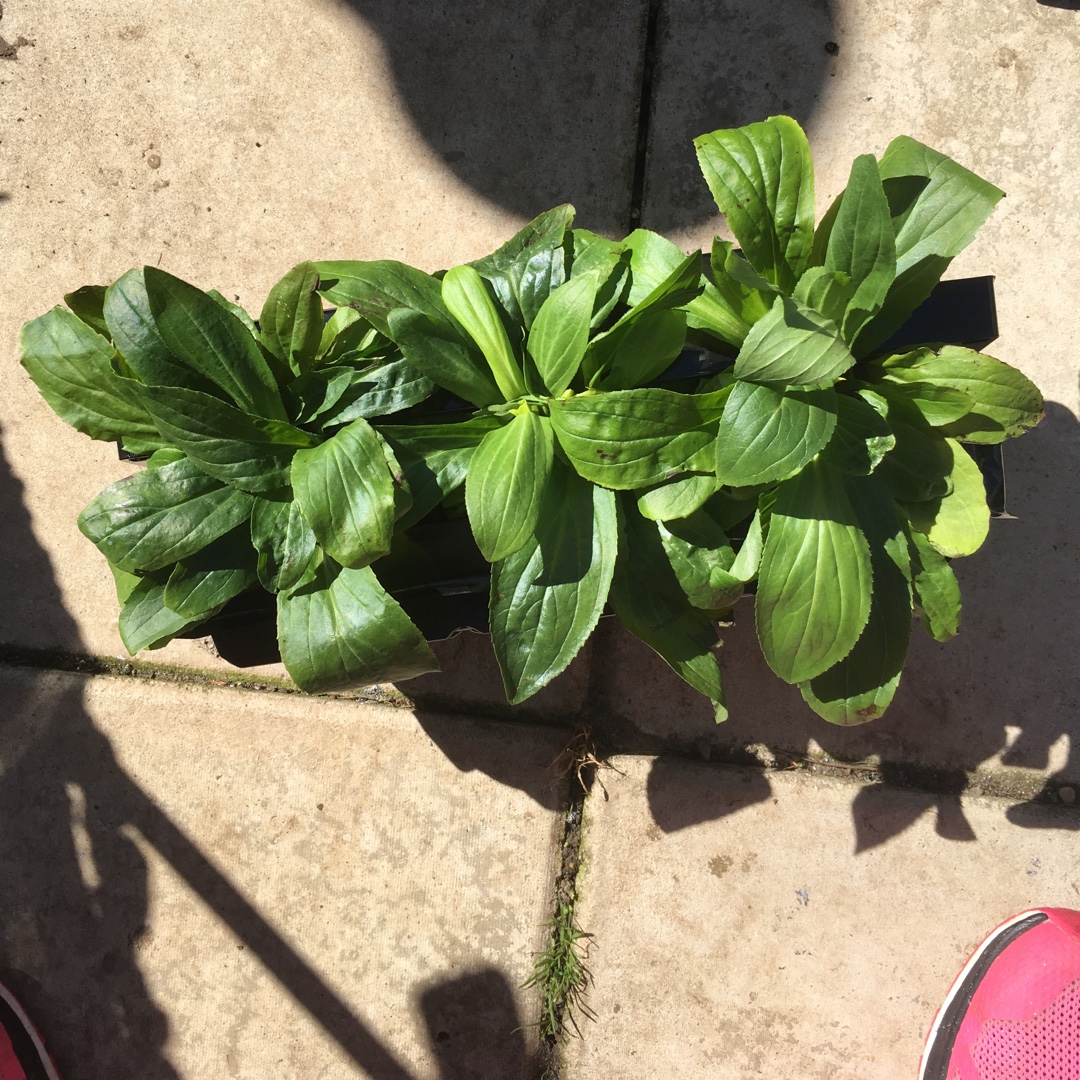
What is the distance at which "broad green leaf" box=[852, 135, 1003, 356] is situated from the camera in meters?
1.60

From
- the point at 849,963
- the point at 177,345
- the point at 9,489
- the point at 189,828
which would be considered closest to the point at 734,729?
the point at 849,963

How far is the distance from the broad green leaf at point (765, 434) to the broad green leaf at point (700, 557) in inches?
8.3

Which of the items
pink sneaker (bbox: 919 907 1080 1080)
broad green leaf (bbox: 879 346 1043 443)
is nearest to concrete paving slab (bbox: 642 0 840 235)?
broad green leaf (bbox: 879 346 1043 443)

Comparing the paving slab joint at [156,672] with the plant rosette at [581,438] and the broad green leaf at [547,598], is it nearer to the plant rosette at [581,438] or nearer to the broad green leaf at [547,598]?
the plant rosette at [581,438]

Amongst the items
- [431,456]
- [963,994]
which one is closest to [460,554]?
[431,456]

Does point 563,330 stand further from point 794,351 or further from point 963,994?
point 963,994

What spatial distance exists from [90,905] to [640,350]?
2.22 meters

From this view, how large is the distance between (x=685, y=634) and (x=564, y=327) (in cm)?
62

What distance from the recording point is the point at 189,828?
8.20ft

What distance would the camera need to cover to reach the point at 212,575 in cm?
164

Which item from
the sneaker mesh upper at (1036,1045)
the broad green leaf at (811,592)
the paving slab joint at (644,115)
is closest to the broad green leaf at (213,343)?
the broad green leaf at (811,592)

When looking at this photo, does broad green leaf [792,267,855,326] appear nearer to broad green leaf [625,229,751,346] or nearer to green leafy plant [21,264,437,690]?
broad green leaf [625,229,751,346]

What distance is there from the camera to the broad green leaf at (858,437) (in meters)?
1.53

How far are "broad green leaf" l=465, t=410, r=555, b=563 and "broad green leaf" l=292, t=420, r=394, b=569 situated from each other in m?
0.14
